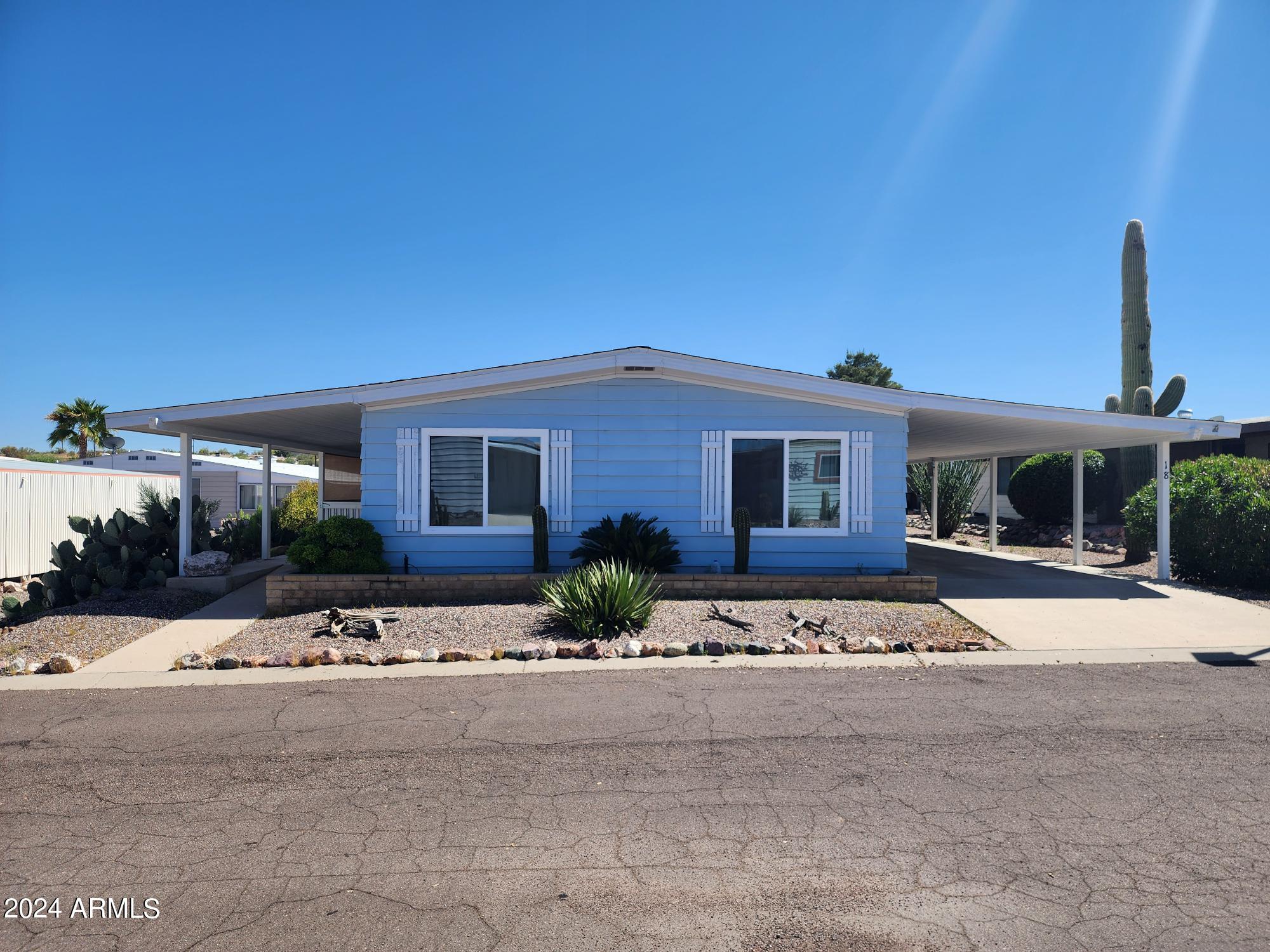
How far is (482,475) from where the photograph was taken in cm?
1117

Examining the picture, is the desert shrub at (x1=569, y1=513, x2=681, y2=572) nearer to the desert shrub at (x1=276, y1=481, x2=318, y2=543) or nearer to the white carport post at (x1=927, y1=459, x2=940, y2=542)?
the desert shrub at (x1=276, y1=481, x2=318, y2=543)

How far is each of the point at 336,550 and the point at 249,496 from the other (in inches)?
673

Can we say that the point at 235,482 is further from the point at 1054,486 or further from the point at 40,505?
the point at 1054,486

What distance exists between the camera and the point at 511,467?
11227 millimetres

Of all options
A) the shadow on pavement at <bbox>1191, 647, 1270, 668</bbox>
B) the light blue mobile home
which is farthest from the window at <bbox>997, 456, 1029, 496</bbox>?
the shadow on pavement at <bbox>1191, 647, 1270, 668</bbox>

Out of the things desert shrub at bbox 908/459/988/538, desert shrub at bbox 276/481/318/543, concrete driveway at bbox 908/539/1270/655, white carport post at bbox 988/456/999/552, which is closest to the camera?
concrete driveway at bbox 908/539/1270/655

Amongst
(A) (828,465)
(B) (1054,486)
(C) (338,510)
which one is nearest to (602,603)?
(A) (828,465)

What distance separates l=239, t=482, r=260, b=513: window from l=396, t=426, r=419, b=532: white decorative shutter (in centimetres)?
1609

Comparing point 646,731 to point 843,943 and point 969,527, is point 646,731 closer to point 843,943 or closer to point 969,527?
point 843,943

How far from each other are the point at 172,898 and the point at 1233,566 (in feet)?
45.3

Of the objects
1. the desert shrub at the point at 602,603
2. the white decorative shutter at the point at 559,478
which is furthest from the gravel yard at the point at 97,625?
the white decorative shutter at the point at 559,478

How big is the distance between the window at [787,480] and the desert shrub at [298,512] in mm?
10006

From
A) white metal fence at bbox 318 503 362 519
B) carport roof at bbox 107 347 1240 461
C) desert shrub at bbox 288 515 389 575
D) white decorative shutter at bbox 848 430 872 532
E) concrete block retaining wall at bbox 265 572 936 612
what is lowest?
concrete block retaining wall at bbox 265 572 936 612

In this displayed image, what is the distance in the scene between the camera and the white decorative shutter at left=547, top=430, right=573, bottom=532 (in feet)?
36.6
